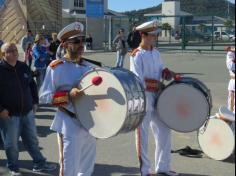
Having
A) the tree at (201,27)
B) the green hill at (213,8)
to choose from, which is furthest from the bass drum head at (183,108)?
the tree at (201,27)

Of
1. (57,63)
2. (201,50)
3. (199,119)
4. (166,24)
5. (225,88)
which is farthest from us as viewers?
(166,24)

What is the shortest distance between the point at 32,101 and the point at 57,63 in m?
1.85

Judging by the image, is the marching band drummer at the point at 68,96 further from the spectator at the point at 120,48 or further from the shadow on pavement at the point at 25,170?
the spectator at the point at 120,48

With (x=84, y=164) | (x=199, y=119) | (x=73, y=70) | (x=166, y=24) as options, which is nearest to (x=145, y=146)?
(x=199, y=119)

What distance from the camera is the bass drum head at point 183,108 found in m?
5.60

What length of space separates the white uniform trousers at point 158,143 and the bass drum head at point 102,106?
147cm

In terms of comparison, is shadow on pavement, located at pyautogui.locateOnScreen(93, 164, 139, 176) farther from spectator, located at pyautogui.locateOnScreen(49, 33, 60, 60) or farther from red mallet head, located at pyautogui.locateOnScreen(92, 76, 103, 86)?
spectator, located at pyautogui.locateOnScreen(49, 33, 60, 60)

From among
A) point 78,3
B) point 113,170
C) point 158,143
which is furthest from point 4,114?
point 78,3

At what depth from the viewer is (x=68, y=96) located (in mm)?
4641

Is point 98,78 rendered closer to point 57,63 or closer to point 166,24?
point 57,63

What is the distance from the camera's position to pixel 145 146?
5973 millimetres

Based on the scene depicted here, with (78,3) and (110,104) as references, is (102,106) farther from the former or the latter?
(78,3)

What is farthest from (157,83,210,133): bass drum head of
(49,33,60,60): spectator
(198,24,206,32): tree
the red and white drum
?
(198,24,206,32): tree

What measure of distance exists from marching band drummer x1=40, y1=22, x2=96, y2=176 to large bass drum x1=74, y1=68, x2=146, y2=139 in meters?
0.16
